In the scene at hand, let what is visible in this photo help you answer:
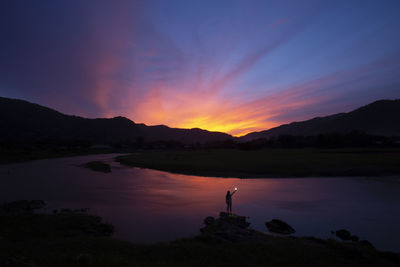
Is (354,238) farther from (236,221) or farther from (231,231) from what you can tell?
(231,231)

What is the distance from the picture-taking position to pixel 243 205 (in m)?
26.6

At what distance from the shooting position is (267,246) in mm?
12703

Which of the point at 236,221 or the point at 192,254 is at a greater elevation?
the point at 192,254

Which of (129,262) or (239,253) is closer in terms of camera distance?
(129,262)

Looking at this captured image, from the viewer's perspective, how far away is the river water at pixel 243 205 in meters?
18.8

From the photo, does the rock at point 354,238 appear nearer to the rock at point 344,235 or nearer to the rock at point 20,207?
the rock at point 344,235

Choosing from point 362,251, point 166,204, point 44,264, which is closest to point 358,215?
point 362,251

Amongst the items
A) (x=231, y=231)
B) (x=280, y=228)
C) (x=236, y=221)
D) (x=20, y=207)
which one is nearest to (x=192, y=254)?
(x=231, y=231)

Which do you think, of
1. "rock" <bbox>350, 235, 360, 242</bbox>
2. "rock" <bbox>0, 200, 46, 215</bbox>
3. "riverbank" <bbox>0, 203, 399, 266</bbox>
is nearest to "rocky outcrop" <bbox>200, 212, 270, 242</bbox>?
"riverbank" <bbox>0, 203, 399, 266</bbox>

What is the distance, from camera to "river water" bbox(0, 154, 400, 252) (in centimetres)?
1880

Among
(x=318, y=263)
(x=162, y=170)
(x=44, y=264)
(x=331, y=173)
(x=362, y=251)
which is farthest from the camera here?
(x=162, y=170)

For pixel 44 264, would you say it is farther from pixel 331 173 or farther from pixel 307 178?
pixel 331 173

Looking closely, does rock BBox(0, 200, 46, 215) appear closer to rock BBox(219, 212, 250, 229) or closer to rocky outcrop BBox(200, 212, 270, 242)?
rocky outcrop BBox(200, 212, 270, 242)

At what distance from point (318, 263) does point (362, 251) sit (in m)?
3.44
